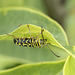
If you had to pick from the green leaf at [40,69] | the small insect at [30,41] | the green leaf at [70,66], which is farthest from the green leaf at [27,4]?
the green leaf at [70,66]

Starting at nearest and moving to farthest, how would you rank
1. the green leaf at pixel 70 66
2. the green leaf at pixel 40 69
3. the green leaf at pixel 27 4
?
the green leaf at pixel 70 66, the green leaf at pixel 40 69, the green leaf at pixel 27 4

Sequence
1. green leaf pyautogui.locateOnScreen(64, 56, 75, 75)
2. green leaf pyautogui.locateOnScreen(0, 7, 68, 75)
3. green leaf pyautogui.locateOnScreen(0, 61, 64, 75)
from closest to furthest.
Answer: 1. green leaf pyautogui.locateOnScreen(64, 56, 75, 75)
2. green leaf pyautogui.locateOnScreen(0, 61, 64, 75)
3. green leaf pyautogui.locateOnScreen(0, 7, 68, 75)

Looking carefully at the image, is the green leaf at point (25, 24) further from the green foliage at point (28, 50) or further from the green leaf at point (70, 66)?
the green leaf at point (70, 66)

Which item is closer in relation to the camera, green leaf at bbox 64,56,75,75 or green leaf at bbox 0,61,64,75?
green leaf at bbox 64,56,75,75

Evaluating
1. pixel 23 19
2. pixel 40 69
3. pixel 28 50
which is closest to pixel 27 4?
pixel 23 19

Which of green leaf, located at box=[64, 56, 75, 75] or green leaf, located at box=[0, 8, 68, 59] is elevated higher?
green leaf, located at box=[0, 8, 68, 59]

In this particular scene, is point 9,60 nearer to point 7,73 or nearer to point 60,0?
point 7,73

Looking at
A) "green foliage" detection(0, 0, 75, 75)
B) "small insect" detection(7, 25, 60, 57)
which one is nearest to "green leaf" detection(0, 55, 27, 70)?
"green foliage" detection(0, 0, 75, 75)

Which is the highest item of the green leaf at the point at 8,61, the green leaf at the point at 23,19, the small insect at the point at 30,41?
the green leaf at the point at 23,19

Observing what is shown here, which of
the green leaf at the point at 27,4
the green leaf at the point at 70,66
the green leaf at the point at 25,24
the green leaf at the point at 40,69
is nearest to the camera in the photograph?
the green leaf at the point at 70,66

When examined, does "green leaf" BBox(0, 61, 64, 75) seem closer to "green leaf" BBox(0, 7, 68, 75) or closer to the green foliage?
the green foliage

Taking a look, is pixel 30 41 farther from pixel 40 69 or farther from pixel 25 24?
pixel 40 69
